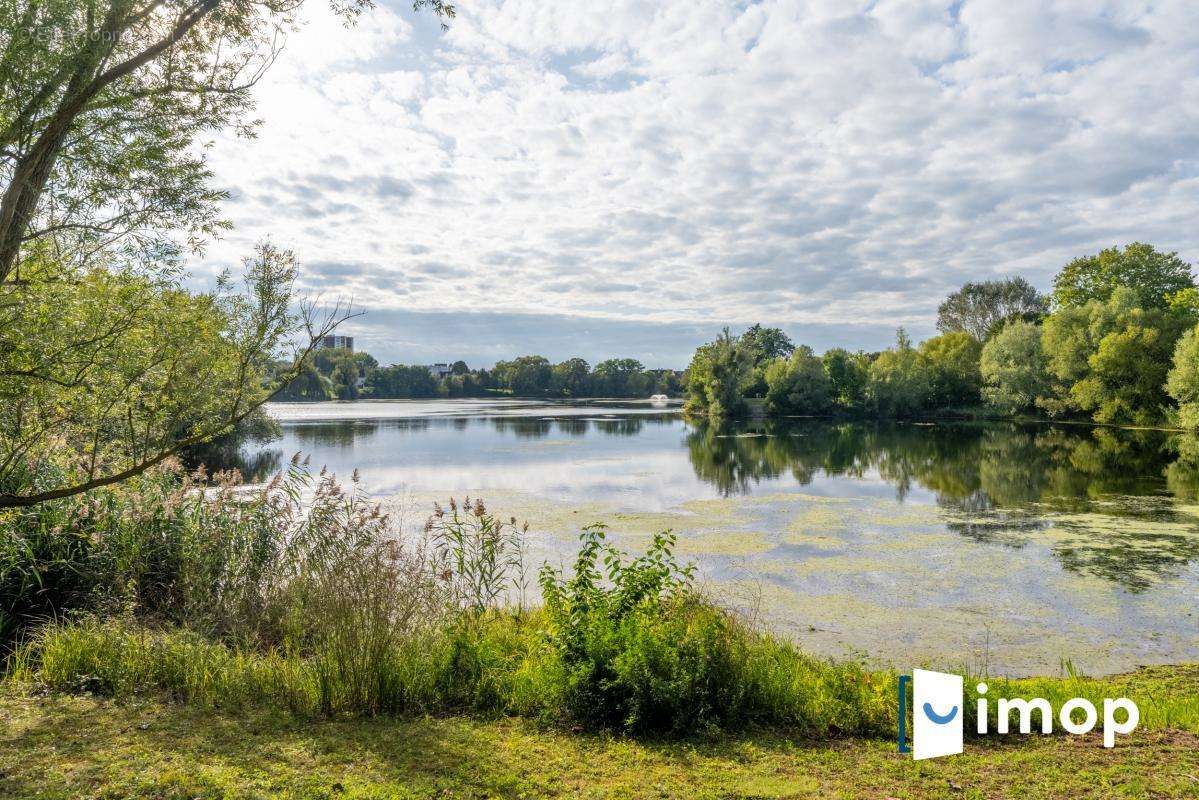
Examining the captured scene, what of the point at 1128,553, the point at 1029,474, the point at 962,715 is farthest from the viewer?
the point at 1029,474

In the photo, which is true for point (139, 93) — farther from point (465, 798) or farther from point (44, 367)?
point (465, 798)

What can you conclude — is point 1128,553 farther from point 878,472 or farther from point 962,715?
point 878,472

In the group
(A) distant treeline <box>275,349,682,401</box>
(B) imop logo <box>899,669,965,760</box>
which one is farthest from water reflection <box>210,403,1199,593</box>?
(A) distant treeline <box>275,349,682,401</box>

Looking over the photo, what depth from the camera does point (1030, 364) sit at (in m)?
50.3

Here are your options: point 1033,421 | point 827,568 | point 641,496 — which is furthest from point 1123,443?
point 827,568

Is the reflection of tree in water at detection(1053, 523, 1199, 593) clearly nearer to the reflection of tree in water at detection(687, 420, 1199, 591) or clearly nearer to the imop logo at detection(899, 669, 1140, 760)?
the reflection of tree in water at detection(687, 420, 1199, 591)

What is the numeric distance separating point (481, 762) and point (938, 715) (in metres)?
3.06

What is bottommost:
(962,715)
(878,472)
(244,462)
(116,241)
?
(878,472)

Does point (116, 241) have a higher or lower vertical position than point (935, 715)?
higher

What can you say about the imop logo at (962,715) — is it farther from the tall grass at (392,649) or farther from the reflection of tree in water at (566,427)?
the reflection of tree in water at (566,427)

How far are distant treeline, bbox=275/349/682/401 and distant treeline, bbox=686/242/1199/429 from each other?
49309mm

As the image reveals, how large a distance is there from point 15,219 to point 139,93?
128 cm

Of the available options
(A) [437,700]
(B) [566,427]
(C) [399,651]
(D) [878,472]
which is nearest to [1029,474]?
(D) [878,472]

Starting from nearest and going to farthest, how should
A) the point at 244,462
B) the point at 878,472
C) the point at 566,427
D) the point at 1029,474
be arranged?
the point at 1029,474 → the point at 878,472 → the point at 244,462 → the point at 566,427
